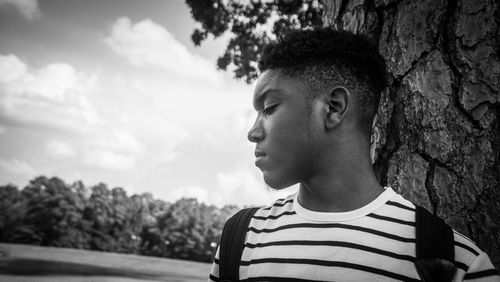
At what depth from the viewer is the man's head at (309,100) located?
1479mm

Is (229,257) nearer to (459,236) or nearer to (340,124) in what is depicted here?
(340,124)

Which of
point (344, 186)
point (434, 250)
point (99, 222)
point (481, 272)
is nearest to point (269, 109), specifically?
point (344, 186)

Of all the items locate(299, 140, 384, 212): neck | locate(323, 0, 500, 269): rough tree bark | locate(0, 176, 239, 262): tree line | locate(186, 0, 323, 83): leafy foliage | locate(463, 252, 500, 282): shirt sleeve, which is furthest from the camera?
locate(0, 176, 239, 262): tree line

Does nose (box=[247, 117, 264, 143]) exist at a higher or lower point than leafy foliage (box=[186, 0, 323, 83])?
lower

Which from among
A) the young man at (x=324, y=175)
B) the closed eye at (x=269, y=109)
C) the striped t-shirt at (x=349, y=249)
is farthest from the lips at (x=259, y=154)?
the striped t-shirt at (x=349, y=249)

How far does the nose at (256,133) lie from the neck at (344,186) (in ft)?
0.90

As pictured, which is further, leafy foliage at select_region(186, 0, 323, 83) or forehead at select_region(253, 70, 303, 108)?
leafy foliage at select_region(186, 0, 323, 83)

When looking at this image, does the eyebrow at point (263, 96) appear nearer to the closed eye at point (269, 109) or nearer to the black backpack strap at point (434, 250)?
the closed eye at point (269, 109)

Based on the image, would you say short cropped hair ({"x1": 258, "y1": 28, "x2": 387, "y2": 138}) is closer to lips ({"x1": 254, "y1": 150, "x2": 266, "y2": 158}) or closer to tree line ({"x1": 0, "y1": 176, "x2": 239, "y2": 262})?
lips ({"x1": 254, "y1": 150, "x2": 266, "y2": 158})

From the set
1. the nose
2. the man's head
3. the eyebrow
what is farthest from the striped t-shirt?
the eyebrow

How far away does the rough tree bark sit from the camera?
66.3 inches

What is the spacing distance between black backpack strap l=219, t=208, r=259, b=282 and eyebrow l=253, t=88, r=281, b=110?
1.66ft

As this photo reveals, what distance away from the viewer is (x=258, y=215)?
1.67m

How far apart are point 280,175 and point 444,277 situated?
674mm
